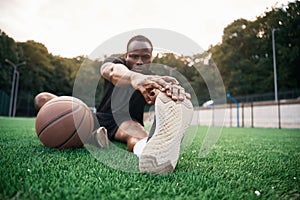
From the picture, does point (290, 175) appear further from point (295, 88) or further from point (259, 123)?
point (295, 88)

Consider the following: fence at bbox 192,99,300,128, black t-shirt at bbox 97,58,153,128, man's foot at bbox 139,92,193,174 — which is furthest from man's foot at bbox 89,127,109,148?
fence at bbox 192,99,300,128

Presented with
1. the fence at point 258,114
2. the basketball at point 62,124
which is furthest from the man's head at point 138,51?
the fence at point 258,114

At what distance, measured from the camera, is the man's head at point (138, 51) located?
108 inches

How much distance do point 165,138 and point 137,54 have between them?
1.67 m

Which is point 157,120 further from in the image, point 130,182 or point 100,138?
point 100,138

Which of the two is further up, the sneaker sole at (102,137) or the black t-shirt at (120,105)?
the black t-shirt at (120,105)

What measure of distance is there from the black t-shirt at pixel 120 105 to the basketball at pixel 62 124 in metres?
0.60

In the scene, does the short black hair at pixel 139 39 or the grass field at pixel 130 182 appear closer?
the grass field at pixel 130 182

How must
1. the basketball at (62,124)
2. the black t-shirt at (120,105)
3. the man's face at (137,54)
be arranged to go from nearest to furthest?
the basketball at (62,124), the man's face at (137,54), the black t-shirt at (120,105)

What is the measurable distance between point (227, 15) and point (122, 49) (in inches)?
63.0

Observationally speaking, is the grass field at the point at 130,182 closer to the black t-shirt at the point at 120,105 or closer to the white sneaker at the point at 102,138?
the white sneaker at the point at 102,138

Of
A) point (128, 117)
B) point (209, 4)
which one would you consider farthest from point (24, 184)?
point (209, 4)

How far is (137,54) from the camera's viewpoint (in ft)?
9.12

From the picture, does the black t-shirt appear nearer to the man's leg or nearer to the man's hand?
the man's leg
